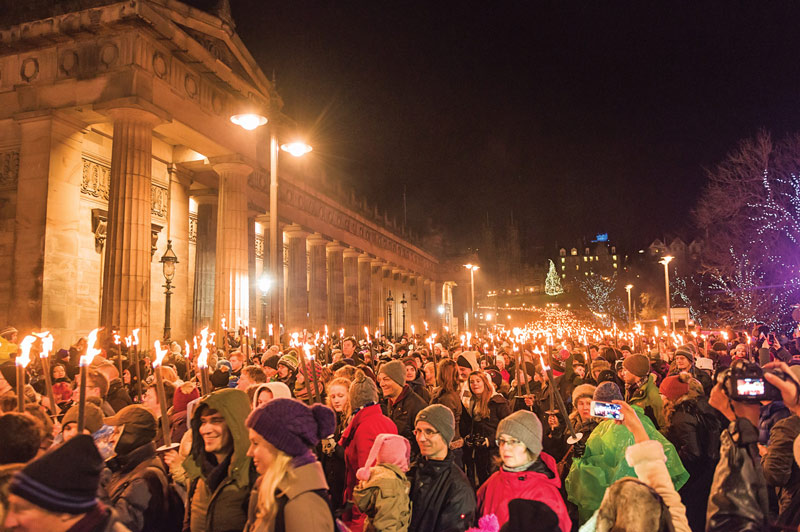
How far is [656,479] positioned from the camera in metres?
2.99

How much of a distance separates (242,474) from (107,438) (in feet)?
3.76

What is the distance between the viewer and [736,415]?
144 inches

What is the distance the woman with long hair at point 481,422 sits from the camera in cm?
624

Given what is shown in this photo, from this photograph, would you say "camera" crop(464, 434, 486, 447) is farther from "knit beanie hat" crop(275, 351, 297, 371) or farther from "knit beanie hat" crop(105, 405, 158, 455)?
"knit beanie hat" crop(275, 351, 297, 371)

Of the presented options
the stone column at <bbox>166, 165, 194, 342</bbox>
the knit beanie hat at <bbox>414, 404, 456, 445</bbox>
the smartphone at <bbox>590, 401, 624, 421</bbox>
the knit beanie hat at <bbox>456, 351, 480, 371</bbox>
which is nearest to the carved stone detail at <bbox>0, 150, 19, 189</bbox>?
the stone column at <bbox>166, 165, 194, 342</bbox>

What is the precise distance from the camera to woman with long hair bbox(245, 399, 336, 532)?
8.59 ft

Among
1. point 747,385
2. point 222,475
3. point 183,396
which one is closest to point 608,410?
point 747,385

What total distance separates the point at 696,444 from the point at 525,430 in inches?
151

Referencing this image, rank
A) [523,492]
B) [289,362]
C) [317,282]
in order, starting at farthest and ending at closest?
[317,282], [289,362], [523,492]

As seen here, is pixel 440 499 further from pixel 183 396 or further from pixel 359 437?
pixel 183 396

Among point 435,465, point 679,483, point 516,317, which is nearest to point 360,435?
point 435,465

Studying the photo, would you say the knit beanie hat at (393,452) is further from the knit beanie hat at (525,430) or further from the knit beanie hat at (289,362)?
the knit beanie hat at (289,362)

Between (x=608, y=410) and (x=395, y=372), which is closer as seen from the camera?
(x=608, y=410)

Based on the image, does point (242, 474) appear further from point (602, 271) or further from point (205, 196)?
point (602, 271)
